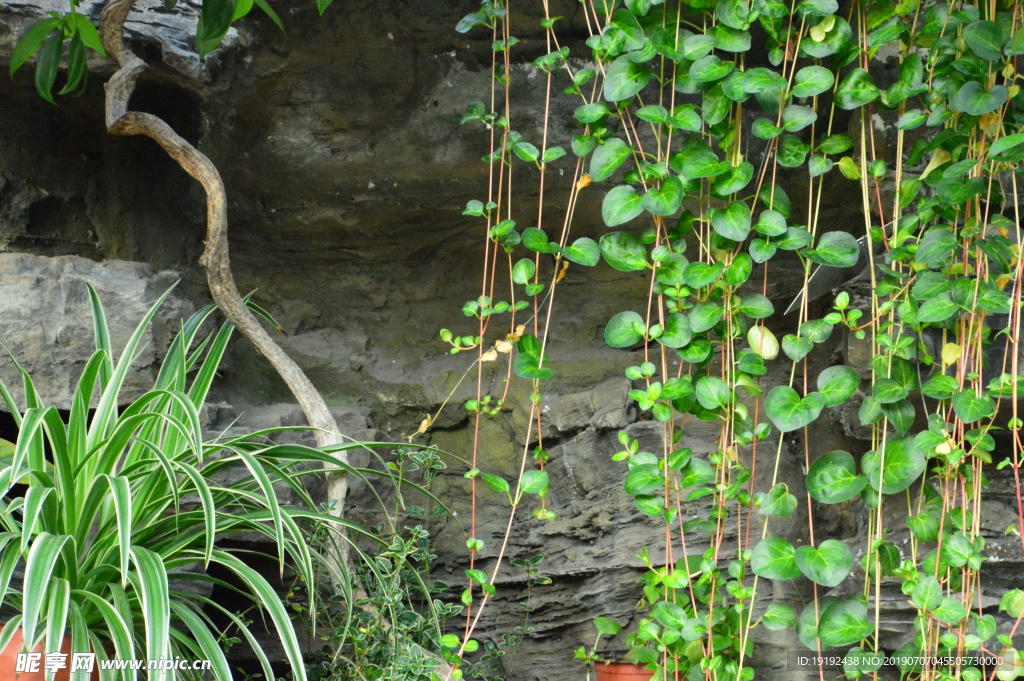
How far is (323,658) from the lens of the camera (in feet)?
5.82

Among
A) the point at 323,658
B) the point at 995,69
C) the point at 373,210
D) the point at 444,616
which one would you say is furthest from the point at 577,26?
the point at 323,658

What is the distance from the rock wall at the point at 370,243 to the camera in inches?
88.0

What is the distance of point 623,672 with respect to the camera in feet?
6.35

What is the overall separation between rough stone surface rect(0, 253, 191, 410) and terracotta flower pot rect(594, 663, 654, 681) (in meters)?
1.27

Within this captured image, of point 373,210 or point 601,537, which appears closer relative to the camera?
point 601,537

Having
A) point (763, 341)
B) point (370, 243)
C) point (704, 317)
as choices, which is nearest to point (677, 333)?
point (704, 317)

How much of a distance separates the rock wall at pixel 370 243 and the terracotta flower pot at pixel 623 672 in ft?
0.67

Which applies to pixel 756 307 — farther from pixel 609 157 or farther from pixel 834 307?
pixel 609 157

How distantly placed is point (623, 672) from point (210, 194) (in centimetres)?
144

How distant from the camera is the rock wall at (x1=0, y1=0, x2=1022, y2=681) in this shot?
7.34ft

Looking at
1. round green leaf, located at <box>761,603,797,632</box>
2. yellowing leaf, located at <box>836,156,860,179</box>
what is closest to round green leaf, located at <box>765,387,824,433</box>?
round green leaf, located at <box>761,603,797,632</box>

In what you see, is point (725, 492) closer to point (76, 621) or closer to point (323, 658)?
point (323, 658)

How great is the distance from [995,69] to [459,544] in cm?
169

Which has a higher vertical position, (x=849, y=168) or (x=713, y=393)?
(x=849, y=168)
